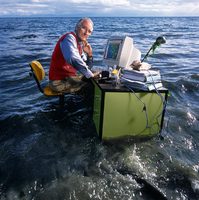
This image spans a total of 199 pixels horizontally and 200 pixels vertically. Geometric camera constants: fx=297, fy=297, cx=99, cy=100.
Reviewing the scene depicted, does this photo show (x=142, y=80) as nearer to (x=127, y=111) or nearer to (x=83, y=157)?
(x=127, y=111)

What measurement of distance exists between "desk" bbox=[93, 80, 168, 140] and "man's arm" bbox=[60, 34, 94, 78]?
1.50 feet

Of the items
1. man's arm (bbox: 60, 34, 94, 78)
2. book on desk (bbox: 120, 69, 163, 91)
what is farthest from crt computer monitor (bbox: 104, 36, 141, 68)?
man's arm (bbox: 60, 34, 94, 78)

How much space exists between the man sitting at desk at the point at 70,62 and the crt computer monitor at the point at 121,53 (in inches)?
15.8

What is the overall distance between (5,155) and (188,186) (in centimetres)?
276

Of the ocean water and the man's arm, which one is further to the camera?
the man's arm

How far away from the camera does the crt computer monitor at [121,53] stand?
4824 mm

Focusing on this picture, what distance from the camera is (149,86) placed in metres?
4.52

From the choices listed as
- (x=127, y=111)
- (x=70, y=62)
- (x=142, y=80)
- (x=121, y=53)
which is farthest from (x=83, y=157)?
(x=121, y=53)

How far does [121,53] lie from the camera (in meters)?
4.83

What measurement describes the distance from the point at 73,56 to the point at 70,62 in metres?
0.12

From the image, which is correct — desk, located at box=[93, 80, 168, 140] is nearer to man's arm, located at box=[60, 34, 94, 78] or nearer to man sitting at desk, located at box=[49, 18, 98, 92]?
man's arm, located at box=[60, 34, 94, 78]

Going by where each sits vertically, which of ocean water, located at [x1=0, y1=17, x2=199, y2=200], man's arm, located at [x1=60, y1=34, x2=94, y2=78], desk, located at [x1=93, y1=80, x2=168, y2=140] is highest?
man's arm, located at [x1=60, y1=34, x2=94, y2=78]

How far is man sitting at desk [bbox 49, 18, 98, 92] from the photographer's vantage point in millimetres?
5117

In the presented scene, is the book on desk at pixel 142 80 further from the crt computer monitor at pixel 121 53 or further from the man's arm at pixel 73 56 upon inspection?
the man's arm at pixel 73 56
